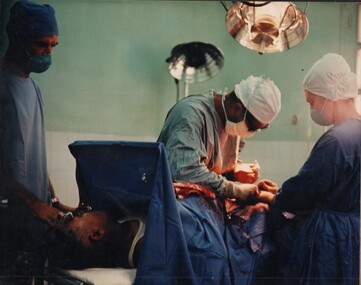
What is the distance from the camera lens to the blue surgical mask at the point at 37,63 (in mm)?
3854

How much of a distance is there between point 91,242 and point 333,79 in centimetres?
174

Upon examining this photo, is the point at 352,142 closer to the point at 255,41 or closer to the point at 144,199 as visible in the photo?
the point at 255,41

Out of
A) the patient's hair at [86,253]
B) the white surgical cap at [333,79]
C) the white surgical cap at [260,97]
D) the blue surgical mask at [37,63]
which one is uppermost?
the blue surgical mask at [37,63]

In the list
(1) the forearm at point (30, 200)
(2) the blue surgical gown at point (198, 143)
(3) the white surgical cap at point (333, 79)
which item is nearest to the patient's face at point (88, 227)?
(1) the forearm at point (30, 200)

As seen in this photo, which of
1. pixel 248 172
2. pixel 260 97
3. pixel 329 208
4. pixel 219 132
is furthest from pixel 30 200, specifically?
pixel 329 208

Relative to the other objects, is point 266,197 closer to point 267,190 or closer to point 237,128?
point 267,190

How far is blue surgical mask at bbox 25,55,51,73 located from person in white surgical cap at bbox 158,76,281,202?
83 centimetres

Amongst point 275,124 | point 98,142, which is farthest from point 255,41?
point 98,142

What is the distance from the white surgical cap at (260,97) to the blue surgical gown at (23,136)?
50.6 inches

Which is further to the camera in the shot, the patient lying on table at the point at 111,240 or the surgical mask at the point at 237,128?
the surgical mask at the point at 237,128

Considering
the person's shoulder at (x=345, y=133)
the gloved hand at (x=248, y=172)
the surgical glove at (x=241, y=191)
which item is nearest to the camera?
the person's shoulder at (x=345, y=133)

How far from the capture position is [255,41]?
3963mm

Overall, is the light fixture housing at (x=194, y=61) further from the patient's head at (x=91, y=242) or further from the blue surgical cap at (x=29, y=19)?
the patient's head at (x=91, y=242)

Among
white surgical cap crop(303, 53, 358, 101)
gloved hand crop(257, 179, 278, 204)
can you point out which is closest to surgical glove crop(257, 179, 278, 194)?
gloved hand crop(257, 179, 278, 204)
